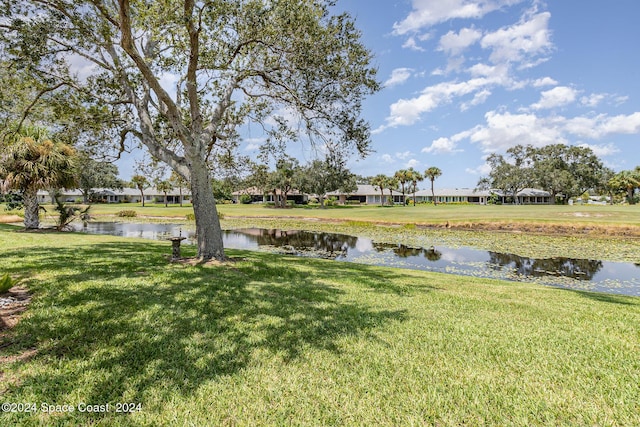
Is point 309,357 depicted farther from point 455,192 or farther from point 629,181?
point 455,192

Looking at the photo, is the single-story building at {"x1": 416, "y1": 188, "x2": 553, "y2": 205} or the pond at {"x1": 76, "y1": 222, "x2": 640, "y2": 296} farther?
the single-story building at {"x1": 416, "y1": 188, "x2": 553, "y2": 205}

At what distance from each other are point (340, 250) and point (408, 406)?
18266 millimetres

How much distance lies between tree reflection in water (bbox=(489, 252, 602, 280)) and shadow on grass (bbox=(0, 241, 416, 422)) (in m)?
10.3

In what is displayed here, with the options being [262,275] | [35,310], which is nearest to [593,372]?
[262,275]

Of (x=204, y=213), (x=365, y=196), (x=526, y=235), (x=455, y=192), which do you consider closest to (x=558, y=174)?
(x=455, y=192)

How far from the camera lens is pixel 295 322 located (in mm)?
5430

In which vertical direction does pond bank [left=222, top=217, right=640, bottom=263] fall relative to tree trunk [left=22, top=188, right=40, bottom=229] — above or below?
below

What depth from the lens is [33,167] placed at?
17047mm

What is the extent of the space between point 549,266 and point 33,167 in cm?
2677

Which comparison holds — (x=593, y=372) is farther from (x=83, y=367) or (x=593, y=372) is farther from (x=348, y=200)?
(x=348, y=200)

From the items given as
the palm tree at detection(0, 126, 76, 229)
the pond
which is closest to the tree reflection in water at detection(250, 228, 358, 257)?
the pond

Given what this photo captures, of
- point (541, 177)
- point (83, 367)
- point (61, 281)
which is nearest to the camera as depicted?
point (83, 367)

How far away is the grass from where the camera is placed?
325 cm

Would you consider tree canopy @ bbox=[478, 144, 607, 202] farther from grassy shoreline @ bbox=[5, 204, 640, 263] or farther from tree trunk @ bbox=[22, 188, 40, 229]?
tree trunk @ bbox=[22, 188, 40, 229]
